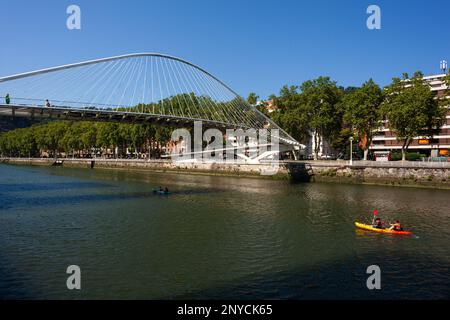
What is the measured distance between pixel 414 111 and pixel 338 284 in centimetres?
4679

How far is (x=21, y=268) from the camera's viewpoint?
59.4ft

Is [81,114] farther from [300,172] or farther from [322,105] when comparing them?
[322,105]

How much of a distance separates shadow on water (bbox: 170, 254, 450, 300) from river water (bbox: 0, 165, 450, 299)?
5 cm

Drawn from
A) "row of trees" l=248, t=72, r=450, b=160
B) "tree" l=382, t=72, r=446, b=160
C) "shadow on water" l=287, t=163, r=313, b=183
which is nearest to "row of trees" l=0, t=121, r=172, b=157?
"row of trees" l=248, t=72, r=450, b=160

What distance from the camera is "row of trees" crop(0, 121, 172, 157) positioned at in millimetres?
99594

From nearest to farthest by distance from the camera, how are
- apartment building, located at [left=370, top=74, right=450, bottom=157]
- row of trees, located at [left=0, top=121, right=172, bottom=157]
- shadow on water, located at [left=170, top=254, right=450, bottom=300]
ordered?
shadow on water, located at [left=170, top=254, right=450, bottom=300], apartment building, located at [left=370, top=74, right=450, bottom=157], row of trees, located at [left=0, top=121, right=172, bottom=157]

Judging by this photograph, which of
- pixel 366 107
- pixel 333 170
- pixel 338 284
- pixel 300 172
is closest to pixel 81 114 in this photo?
pixel 338 284

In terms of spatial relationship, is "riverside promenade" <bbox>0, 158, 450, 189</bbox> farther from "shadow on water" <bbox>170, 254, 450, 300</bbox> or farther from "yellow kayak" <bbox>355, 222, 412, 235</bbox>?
"shadow on water" <bbox>170, 254, 450, 300</bbox>

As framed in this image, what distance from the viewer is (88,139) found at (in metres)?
121

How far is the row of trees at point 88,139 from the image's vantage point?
327 feet

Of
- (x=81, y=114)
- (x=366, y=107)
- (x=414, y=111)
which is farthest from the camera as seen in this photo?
(x=366, y=107)

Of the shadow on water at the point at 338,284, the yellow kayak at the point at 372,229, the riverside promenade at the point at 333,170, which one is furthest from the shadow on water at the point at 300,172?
the shadow on water at the point at 338,284

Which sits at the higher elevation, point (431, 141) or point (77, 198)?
point (431, 141)
